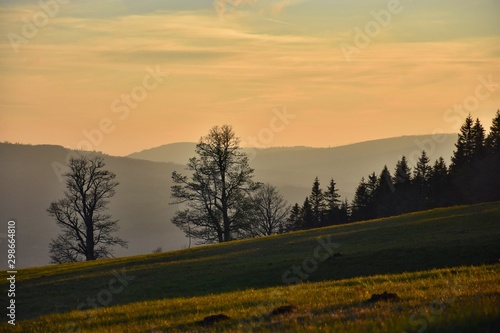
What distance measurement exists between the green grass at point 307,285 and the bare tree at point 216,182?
16.9 m

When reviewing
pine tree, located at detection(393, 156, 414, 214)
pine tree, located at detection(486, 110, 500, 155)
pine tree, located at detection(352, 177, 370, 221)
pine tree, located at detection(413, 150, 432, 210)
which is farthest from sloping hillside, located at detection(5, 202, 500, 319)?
pine tree, located at detection(352, 177, 370, 221)

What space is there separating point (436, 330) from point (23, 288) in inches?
1513

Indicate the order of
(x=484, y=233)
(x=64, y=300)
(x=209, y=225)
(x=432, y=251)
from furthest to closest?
(x=209, y=225) → (x=484, y=233) → (x=432, y=251) → (x=64, y=300)

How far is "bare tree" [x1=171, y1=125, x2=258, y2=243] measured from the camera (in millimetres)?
78812

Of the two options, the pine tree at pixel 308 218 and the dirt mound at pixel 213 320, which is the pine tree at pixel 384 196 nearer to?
the pine tree at pixel 308 218

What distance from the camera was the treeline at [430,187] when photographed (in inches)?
3605

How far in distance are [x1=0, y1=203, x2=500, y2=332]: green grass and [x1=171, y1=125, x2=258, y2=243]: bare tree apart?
55.4ft

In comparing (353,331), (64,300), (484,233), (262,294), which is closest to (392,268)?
(484,233)

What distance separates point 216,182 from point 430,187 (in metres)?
45.5

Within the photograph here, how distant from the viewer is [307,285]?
2669 centimetres

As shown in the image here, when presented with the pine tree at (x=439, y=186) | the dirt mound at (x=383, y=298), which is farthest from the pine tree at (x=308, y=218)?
the dirt mound at (x=383, y=298)

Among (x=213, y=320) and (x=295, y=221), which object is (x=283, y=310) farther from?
(x=295, y=221)

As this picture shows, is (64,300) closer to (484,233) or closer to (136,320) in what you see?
(136,320)

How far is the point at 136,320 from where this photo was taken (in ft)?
66.1
